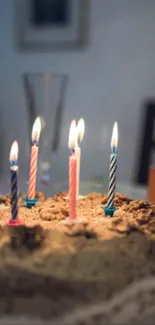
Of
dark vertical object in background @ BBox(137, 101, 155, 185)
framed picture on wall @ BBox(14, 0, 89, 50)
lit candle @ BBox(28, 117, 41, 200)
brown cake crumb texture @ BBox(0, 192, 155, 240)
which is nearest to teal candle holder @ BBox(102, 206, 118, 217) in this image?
brown cake crumb texture @ BBox(0, 192, 155, 240)

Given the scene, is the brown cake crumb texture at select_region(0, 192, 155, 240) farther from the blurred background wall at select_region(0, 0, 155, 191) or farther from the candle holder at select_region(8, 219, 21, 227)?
the blurred background wall at select_region(0, 0, 155, 191)

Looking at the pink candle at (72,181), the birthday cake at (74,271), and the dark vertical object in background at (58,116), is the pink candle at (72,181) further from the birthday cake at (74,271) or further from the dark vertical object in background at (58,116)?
the dark vertical object in background at (58,116)

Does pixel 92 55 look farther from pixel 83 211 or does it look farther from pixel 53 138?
pixel 83 211

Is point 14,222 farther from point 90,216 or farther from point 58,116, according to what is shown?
point 58,116

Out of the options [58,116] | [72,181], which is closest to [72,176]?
[72,181]

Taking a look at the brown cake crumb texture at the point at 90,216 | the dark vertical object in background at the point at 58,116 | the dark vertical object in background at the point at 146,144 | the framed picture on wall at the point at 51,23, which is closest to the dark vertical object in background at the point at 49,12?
the framed picture on wall at the point at 51,23
